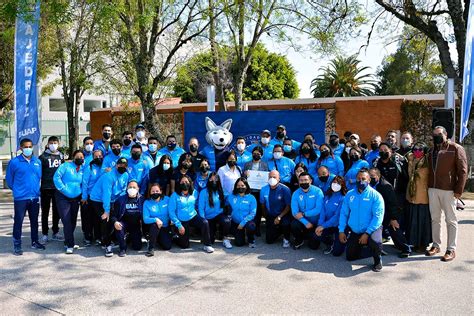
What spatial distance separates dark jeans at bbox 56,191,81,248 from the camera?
7.46 m

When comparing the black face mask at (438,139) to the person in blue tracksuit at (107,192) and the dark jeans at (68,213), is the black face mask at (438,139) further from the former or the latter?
the dark jeans at (68,213)

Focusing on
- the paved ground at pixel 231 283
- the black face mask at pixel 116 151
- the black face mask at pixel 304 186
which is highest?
the black face mask at pixel 116 151

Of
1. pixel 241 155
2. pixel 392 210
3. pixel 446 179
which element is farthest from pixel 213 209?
pixel 446 179

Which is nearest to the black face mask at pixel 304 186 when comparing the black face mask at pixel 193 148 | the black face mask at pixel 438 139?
the black face mask at pixel 438 139

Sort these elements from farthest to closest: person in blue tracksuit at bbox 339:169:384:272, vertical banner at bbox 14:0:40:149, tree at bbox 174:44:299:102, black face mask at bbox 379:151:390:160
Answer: tree at bbox 174:44:299:102
vertical banner at bbox 14:0:40:149
black face mask at bbox 379:151:390:160
person in blue tracksuit at bbox 339:169:384:272

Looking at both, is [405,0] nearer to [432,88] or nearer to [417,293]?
[417,293]

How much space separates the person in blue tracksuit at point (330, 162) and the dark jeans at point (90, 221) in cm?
392

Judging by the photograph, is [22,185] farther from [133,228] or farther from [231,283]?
[231,283]

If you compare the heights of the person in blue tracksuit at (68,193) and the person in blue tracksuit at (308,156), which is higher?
the person in blue tracksuit at (308,156)

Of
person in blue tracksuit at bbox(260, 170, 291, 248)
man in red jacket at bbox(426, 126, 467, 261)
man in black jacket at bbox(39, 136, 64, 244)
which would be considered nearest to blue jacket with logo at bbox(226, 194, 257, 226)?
person in blue tracksuit at bbox(260, 170, 291, 248)

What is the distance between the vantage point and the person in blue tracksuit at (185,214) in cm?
752

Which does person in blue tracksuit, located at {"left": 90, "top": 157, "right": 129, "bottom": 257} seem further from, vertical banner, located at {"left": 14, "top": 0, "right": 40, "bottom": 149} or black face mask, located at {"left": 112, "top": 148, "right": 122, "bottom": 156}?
vertical banner, located at {"left": 14, "top": 0, "right": 40, "bottom": 149}

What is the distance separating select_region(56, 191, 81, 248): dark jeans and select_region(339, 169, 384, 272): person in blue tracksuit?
13.7 feet

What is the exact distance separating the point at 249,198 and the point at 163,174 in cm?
157
